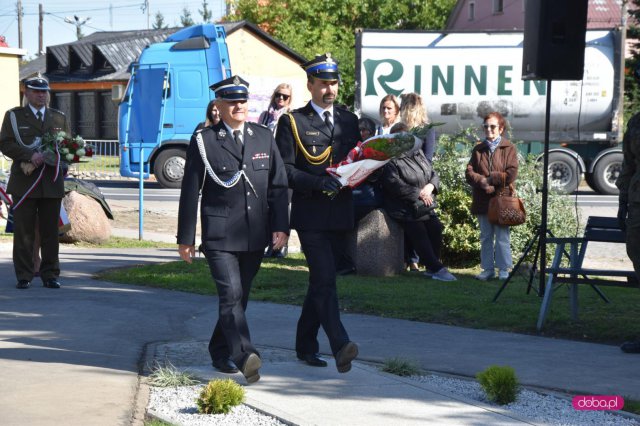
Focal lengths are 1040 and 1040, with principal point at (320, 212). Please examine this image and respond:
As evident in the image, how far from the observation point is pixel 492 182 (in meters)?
10.7

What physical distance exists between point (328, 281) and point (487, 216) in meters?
4.55

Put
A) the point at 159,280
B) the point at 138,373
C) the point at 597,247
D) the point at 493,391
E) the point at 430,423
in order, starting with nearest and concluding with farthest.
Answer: the point at 430,423
the point at 493,391
the point at 138,373
the point at 159,280
the point at 597,247

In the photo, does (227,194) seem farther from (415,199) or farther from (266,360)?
(415,199)

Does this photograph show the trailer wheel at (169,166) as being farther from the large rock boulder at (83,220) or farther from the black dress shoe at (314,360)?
the black dress shoe at (314,360)

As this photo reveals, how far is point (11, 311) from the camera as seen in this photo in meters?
8.64

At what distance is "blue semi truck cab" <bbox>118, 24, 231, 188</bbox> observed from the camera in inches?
959

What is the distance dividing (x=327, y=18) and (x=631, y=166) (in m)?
38.6

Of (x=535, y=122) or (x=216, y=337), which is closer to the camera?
(x=216, y=337)

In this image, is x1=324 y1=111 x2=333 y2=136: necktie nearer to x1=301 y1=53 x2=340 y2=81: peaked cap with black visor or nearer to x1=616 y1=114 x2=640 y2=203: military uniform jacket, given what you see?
x1=301 y1=53 x2=340 y2=81: peaked cap with black visor

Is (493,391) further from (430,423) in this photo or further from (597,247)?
(597,247)

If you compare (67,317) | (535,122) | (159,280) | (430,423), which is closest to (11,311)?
(67,317)

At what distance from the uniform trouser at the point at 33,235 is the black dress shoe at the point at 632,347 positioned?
17.8ft

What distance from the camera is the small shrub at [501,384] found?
584 centimetres

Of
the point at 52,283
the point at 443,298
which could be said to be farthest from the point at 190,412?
the point at 52,283
